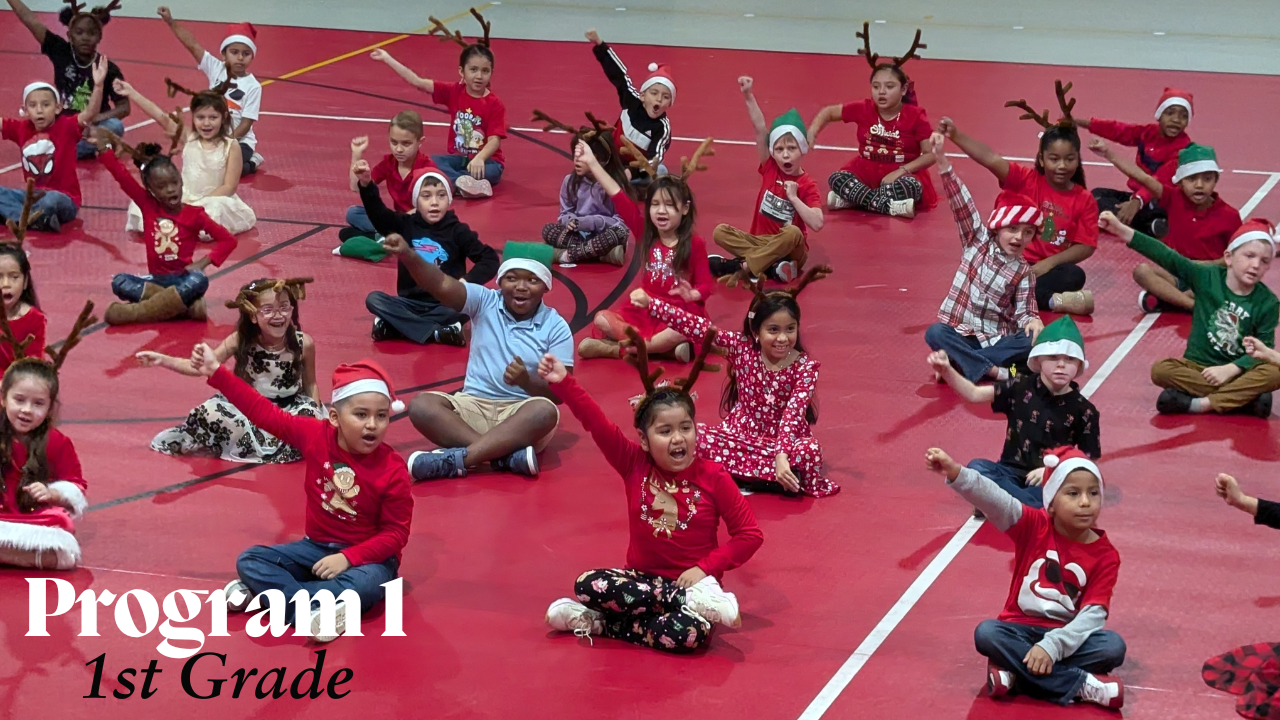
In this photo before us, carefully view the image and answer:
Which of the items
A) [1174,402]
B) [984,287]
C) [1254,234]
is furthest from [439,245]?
[1254,234]

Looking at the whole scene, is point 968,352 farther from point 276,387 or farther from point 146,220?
point 146,220

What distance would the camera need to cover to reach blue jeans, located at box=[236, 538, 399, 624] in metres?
Answer: 5.27

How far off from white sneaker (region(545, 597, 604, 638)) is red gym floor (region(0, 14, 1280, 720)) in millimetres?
55

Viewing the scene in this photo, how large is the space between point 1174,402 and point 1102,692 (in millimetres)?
2933

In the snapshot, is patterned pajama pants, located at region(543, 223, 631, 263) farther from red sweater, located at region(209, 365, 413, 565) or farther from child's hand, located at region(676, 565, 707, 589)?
child's hand, located at region(676, 565, 707, 589)

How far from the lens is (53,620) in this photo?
525cm

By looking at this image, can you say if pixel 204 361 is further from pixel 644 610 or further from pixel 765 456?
pixel 765 456

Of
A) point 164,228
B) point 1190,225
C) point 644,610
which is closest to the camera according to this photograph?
point 644,610

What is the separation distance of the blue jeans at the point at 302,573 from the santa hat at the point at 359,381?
1.77ft

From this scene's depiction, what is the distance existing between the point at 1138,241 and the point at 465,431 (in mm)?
3238

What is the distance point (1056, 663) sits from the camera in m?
4.92

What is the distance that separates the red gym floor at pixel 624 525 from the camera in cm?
496

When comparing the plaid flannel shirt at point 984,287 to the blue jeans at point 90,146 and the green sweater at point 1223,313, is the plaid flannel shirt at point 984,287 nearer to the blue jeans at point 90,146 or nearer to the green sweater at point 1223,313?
the green sweater at point 1223,313

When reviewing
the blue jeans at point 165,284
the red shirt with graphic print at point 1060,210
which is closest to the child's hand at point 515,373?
the blue jeans at point 165,284
